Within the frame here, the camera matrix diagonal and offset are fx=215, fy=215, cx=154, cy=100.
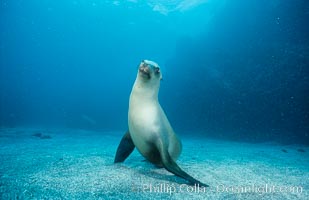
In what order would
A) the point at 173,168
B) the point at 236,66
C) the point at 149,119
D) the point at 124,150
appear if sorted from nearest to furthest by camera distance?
the point at 173,168 → the point at 149,119 → the point at 124,150 → the point at 236,66

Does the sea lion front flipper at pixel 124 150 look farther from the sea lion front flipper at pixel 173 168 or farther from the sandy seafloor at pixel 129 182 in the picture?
the sea lion front flipper at pixel 173 168

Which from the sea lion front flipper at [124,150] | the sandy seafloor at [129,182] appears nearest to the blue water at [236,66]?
the sandy seafloor at [129,182]

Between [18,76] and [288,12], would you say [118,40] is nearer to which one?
[288,12]

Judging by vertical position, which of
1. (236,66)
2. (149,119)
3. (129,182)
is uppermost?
(236,66)

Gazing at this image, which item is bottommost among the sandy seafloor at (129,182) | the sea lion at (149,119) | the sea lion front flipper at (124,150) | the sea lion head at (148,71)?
the sandy seafloor at (129,182)

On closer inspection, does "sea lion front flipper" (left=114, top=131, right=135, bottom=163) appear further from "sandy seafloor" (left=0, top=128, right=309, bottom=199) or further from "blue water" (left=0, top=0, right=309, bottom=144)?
"blue water" (left=0, top=0, right=309, bottom=144)

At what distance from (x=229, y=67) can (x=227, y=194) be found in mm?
15802

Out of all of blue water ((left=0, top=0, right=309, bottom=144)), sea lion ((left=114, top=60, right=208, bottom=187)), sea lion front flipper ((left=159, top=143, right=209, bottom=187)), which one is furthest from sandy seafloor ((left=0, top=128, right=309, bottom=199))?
blue water ((left=0, top=0, right=309, bottom=144))

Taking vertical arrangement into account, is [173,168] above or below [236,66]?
below

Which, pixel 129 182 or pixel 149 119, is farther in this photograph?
pixel 149 119

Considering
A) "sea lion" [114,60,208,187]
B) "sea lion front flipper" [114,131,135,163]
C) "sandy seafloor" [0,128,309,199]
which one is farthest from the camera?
"sea lion front flipper" [114,131,135,163]

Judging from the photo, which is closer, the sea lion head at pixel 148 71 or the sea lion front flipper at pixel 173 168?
the sea lion front flipper at pixel 173 168

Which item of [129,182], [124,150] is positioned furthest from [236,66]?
[129,182]

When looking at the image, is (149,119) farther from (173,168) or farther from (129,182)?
(129,182)
